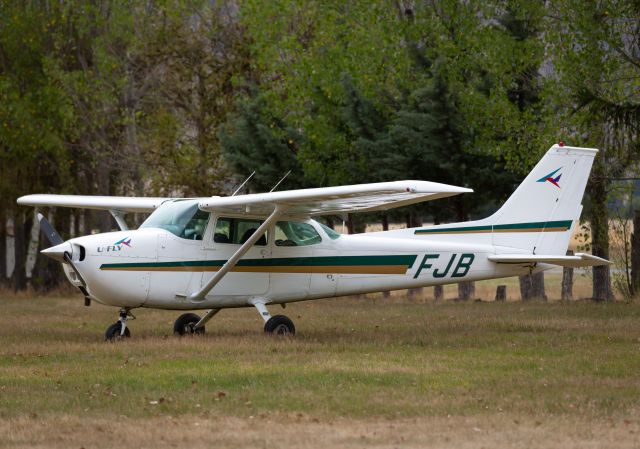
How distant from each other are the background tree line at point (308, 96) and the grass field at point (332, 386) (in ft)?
19.6

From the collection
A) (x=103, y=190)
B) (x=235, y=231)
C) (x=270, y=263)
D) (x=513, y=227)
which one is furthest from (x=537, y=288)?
(x=235, y=231)

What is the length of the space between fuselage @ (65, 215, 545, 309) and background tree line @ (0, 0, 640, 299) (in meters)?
4.86

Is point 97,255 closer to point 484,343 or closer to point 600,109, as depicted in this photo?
point 484,343

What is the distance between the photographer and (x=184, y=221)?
1612cm

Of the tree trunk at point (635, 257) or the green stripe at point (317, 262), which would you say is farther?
the tree trunk at point (635, 257)

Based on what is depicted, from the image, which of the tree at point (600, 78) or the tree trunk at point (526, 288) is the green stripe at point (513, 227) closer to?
the tree at point (600, 78)

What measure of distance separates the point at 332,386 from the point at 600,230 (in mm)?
15308

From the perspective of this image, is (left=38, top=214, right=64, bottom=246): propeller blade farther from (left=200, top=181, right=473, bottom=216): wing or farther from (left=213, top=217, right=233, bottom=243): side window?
(left=213, top=217, right=233, bottom=243): side window

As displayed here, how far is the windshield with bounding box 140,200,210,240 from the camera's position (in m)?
16.1

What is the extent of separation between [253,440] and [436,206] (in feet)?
64.4

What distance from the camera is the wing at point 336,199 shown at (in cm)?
1354

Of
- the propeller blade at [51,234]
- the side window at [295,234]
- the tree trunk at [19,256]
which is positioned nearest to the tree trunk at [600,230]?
the side window at [295,234]

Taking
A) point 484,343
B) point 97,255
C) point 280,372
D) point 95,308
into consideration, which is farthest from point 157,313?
point 280,372

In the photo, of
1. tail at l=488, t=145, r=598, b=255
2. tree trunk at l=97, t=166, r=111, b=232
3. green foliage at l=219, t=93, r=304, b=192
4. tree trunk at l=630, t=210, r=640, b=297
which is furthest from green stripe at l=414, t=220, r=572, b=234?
tree trunk at l=97, t=166, r=111, b=232
